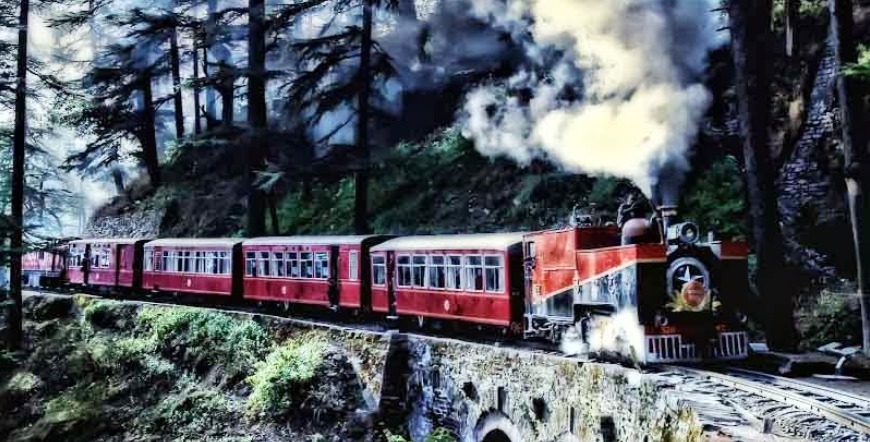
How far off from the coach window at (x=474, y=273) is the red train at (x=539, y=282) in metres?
0.02

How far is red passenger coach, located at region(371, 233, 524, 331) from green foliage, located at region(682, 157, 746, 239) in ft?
15.9

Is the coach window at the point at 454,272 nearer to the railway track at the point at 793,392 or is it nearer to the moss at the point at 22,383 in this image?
the railway track at the point at 793,392

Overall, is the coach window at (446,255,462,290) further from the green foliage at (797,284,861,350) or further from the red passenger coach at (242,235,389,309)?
the green foliage at (797,284,861,350)

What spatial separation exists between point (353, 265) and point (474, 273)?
435cm

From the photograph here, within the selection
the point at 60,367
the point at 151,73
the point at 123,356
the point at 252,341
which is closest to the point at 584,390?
the point at 252,341

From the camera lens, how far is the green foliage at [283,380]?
47.4 feet

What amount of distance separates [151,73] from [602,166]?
2386 cm

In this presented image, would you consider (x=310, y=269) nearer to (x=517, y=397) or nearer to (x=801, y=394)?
(x=517, y=397)

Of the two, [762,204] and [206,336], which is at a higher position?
[762,204]

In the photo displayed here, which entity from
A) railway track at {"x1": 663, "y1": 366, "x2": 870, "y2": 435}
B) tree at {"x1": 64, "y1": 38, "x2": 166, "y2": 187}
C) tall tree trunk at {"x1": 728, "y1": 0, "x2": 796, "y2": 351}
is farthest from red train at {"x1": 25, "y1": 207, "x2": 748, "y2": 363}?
tree at {"x1": 64, "y1": 38, "x2": 166, "y2": 187}

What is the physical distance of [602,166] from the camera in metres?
13.1

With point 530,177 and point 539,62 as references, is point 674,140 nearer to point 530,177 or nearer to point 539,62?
point 530,177

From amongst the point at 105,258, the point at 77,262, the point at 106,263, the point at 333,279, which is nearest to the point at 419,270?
the point at 333,279

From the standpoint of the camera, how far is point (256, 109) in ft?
79.3
